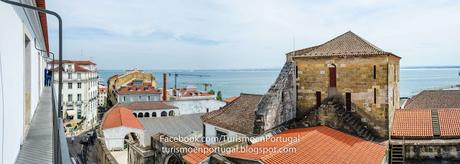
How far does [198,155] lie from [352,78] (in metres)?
8.66

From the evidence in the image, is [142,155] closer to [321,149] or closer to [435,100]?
[321,149]

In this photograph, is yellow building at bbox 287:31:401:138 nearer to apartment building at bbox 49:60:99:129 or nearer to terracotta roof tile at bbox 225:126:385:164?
terracotta roof tile at bbox 225:126:385:164

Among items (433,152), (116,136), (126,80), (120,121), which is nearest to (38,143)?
(433,152)

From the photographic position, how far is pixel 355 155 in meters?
13.2

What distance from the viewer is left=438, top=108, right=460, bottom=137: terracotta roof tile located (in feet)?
50.6

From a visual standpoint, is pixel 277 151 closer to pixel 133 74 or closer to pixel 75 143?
pixel 75 143

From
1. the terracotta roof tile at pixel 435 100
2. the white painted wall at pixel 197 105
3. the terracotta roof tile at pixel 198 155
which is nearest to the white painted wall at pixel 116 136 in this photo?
the terracotta roof tile at pixel 198 155

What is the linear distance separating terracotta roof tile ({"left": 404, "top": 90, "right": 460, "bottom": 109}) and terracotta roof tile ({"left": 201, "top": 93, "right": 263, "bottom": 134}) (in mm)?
13844

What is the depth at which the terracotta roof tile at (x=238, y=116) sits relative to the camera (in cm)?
1960

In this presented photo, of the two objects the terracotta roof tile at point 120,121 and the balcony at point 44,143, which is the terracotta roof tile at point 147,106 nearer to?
the terracotta roof tile at point 120,121

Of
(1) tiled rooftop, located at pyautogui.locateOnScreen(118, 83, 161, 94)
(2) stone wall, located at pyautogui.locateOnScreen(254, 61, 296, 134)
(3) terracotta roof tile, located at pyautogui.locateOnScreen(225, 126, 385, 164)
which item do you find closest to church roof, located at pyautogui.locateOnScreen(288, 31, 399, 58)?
(2) stone wall, located at pyautogui.locateOnScreen(254, 61, 296, 134)

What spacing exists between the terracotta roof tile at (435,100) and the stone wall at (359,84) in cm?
1189

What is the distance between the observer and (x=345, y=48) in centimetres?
1797

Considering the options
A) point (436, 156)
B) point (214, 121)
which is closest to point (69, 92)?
point (214, 121)
